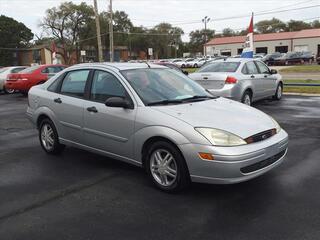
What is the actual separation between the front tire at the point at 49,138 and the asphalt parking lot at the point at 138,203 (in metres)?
0.18

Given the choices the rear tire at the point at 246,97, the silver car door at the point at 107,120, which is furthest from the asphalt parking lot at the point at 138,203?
the rear tire at the point at 246,97

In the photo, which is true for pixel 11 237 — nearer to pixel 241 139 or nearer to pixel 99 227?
pixel 99 227

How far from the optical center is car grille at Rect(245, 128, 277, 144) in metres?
4.37

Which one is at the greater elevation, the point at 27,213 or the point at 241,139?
the point at 241,139

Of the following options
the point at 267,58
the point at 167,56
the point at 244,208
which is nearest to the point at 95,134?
the point at 244,208

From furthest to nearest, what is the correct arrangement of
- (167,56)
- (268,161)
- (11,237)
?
(167,56) < (268,161) < (11,237)

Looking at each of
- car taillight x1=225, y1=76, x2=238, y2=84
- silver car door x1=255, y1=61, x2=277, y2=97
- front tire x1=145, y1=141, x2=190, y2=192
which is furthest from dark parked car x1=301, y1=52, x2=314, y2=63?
front tire x1=145, y1=141, x2=190, y2=192

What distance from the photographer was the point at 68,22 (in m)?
77.5

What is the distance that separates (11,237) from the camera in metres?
3.64

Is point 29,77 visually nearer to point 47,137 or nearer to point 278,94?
point 278,94

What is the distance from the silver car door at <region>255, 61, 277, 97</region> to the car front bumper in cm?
773

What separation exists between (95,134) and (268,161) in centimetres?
243

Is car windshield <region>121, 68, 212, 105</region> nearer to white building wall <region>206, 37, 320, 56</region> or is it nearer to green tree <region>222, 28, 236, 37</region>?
white building wall <region>206, 37, 320, 56</region>

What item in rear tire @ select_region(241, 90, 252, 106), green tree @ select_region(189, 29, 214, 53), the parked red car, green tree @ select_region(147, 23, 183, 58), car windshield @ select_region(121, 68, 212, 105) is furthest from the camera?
green tree @ select_region(189, 29, 214, 53)
